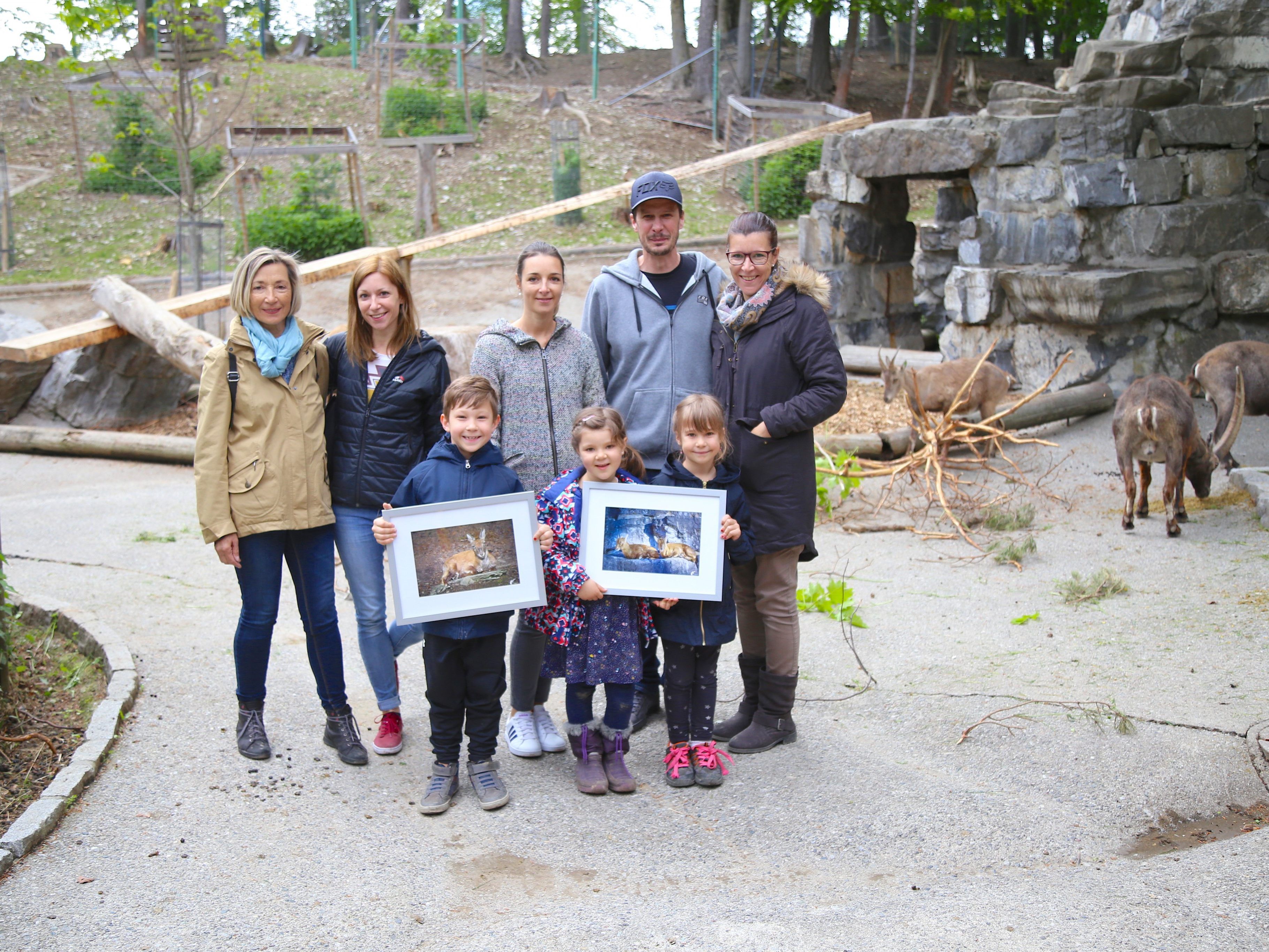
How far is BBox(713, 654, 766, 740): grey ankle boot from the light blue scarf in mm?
2194

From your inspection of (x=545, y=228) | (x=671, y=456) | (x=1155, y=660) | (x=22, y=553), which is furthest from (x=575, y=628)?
(x=545, y=228)

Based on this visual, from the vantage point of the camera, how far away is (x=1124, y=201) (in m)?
9.57

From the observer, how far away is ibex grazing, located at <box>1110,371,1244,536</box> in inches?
274

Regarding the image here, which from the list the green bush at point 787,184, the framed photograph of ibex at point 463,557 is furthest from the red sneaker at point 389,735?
the green bush at point 787,184

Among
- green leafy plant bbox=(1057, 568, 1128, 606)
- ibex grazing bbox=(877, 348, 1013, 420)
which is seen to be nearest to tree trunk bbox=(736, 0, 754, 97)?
ibex grazing bbox=(877, 348, 1013, 420)

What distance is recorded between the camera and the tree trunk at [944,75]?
24234mm

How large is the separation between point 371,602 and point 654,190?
1976 mm

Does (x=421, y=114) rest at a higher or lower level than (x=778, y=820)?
higher

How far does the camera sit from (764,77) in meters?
29.4

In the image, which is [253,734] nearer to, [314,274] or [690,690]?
[690,690]

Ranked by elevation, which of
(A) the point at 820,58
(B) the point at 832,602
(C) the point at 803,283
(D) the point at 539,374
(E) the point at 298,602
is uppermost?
(A) the point at 820,58

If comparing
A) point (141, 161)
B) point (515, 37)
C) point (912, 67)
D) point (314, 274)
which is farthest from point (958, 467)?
point (515, 37)

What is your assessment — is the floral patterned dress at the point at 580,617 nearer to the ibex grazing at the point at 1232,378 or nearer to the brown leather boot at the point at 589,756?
the brown leather boot at the point at 589,756

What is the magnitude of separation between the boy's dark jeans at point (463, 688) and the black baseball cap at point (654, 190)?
1752 millimetres
